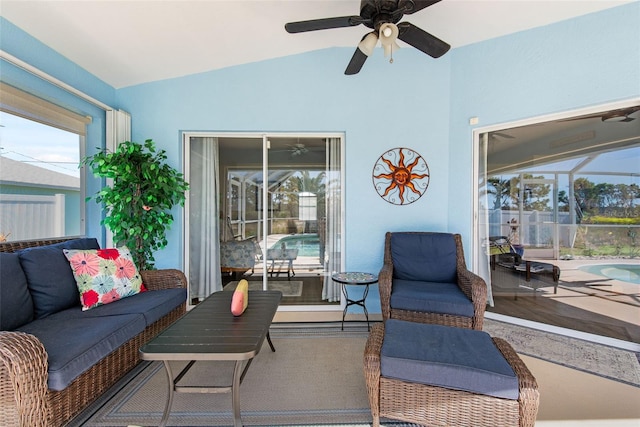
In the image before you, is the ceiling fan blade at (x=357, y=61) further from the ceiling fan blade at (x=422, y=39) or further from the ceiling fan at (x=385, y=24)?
the ceiling fan blade at (x=422, y=39)

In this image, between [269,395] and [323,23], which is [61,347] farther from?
[323,23]

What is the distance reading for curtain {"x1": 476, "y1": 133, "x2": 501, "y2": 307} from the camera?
3.32 metres

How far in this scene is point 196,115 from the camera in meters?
3.40

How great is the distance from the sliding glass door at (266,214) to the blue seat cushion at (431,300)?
1.15m

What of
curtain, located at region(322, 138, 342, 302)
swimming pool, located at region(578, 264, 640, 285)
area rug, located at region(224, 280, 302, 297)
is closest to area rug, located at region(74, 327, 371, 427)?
curtain, located at region(322, 138, 342, 302)

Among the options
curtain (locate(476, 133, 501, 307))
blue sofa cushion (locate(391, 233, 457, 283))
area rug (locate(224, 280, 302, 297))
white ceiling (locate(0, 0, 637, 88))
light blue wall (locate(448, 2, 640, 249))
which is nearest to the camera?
white ceiling (locate(0, 0, 637, 88))

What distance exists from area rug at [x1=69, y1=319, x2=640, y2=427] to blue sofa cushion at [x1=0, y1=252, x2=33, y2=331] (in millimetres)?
733

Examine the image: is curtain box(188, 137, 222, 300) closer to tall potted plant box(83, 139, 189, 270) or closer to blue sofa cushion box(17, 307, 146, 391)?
tall potted plant box(83, 139, 189, 270)

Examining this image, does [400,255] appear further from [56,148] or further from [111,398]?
[56,148]

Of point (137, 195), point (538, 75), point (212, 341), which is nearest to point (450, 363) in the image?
point (212, 341)

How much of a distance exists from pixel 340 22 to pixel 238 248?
2.91 m

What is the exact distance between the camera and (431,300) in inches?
97.3

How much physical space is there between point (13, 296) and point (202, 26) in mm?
2563

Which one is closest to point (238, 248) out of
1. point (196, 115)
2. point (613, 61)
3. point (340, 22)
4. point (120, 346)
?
point (196, 115)
